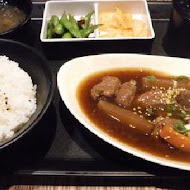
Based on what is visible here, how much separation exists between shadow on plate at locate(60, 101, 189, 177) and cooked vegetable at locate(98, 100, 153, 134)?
0.70 ft

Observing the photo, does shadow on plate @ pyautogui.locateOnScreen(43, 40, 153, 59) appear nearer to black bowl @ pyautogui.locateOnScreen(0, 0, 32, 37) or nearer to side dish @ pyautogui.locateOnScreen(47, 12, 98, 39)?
side dish @ pyautogui.locateOnScreen(47, 12, 98, 39)

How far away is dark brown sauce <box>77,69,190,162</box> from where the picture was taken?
6.52 feet

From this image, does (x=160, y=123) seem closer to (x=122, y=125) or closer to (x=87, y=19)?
(x=122, y=125)

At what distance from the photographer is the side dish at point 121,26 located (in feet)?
9.05

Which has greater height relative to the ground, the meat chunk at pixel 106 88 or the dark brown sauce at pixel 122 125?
the meat chunk at pixel 106 88

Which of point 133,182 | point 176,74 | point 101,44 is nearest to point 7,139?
point 133,182

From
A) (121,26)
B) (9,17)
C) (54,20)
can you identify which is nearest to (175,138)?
(121,26)

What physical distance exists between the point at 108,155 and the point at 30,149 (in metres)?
0.51

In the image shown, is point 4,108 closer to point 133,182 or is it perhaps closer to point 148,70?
point 133,182

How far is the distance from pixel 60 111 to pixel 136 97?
56cm

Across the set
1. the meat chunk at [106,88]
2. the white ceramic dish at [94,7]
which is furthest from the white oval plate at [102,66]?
the white ceramic dish at [94,7]

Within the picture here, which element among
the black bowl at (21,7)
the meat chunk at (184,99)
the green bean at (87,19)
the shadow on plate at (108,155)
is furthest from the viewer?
the green bean at (87,19)

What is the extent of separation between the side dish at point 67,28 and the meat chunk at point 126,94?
2.32 feet

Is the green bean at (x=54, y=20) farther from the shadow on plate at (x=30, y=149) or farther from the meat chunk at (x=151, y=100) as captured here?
the meat chunk at (x=151, y=100)
